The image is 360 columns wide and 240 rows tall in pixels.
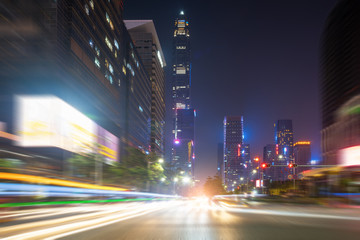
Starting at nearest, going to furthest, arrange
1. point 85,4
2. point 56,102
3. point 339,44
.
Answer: point 56,102, point 85,4, point 339,44

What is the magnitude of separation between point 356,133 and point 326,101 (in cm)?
4186

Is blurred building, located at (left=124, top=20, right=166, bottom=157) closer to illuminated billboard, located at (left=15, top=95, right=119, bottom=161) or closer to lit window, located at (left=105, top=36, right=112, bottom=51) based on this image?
lit window, located at (left=105, top=36, right=112, bottom=51)

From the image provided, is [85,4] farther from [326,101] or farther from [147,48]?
[147,48]

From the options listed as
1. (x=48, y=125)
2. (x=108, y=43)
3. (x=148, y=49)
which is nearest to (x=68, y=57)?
(x=48, y=125)

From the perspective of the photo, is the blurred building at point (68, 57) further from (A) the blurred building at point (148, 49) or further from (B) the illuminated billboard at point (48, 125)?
(A) the blurred building at point (148, 49)

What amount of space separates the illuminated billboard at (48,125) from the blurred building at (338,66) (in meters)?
39.9

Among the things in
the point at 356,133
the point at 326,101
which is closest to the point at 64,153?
the point at 356,133

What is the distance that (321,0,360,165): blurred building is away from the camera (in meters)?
57.3

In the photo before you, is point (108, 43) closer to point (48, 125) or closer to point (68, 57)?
point (68, 57)

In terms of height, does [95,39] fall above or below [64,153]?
above

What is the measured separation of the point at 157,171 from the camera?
236ft

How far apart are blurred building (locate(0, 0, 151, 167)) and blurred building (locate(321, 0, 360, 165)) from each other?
41981 mm

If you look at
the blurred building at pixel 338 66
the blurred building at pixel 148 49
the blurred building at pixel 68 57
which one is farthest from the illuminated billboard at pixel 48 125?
the blurred building at pixel 148 49

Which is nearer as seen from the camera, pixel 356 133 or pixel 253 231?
pixel 253 231
